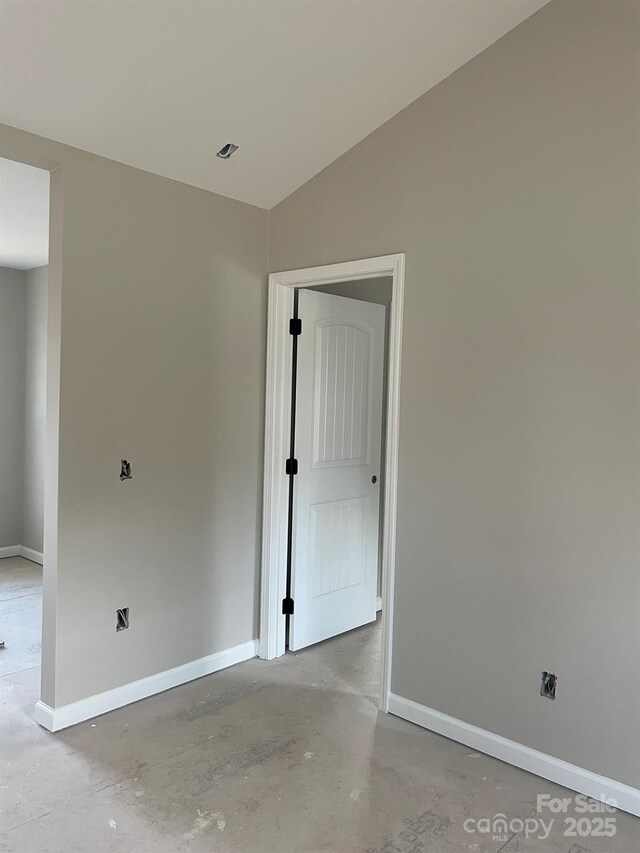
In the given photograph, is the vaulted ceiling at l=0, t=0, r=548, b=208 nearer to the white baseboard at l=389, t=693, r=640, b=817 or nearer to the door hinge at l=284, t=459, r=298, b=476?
the door hinge at l=284, t=459, r=298, b=476

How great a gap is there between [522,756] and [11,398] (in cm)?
464

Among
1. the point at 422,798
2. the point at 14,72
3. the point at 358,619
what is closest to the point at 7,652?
the point at 358,619

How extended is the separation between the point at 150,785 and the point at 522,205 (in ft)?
8.63

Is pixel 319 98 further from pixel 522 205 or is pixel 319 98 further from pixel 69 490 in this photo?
pixel 69 490

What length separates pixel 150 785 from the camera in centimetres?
244

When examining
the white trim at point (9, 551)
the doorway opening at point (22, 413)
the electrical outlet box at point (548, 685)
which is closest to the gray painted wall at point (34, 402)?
the doorway opening at point (22, 413)

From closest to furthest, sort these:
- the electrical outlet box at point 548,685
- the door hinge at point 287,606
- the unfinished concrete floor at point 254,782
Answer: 1. the unfinished concrete floor at point 254,782
2. the electrical outlet box at point 548,685
3. the door hinge at point 287,606

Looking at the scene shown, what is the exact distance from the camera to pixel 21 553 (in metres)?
5.57

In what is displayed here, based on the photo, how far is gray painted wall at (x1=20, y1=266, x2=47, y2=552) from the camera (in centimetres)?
528

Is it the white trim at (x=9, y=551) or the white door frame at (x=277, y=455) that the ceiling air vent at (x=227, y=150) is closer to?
the white door frame at (x=277, y=455)

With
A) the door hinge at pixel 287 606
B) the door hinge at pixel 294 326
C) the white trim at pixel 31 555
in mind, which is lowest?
the white trim at pixel 31 555

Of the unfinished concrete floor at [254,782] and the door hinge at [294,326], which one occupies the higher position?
the door hinge at [294,326]

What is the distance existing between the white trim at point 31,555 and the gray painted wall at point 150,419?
254 centimetres

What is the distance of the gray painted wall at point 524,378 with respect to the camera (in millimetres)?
2389
